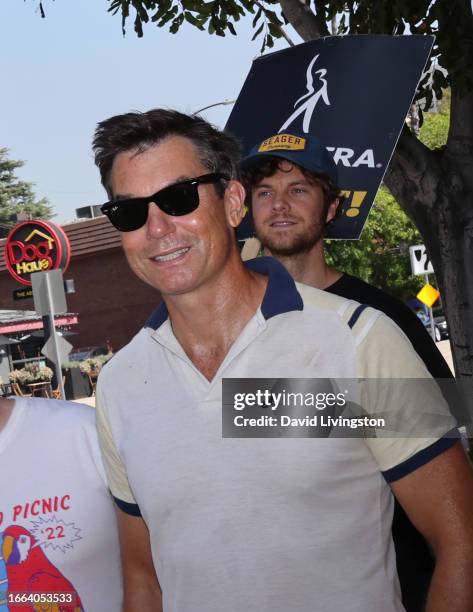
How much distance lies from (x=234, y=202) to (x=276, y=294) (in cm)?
34

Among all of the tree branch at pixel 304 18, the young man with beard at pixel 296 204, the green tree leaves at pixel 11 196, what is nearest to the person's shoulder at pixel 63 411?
the young man with beard at pixel 296 204

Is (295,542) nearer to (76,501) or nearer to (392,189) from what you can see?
(76,501)

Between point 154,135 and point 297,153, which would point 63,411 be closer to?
point 154,135

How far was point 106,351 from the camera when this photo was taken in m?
40.2

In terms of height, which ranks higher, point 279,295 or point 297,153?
point 297,153

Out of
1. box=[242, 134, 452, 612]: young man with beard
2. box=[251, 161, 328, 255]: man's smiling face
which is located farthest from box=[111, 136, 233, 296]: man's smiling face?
box=[251, 161, 328, 255]: man's smiling face

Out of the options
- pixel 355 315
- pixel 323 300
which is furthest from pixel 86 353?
pixel 355 315

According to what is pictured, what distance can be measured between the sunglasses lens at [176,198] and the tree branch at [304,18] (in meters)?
5.24

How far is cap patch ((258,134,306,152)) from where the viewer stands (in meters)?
4.00

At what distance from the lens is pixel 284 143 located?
4.02 metres

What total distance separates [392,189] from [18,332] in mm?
35385

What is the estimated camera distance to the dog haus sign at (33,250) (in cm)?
3212

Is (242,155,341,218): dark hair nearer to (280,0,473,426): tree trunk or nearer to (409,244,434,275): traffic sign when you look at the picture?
(280,0,473,426): tree trunk

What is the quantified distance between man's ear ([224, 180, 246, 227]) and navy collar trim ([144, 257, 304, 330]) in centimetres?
14
